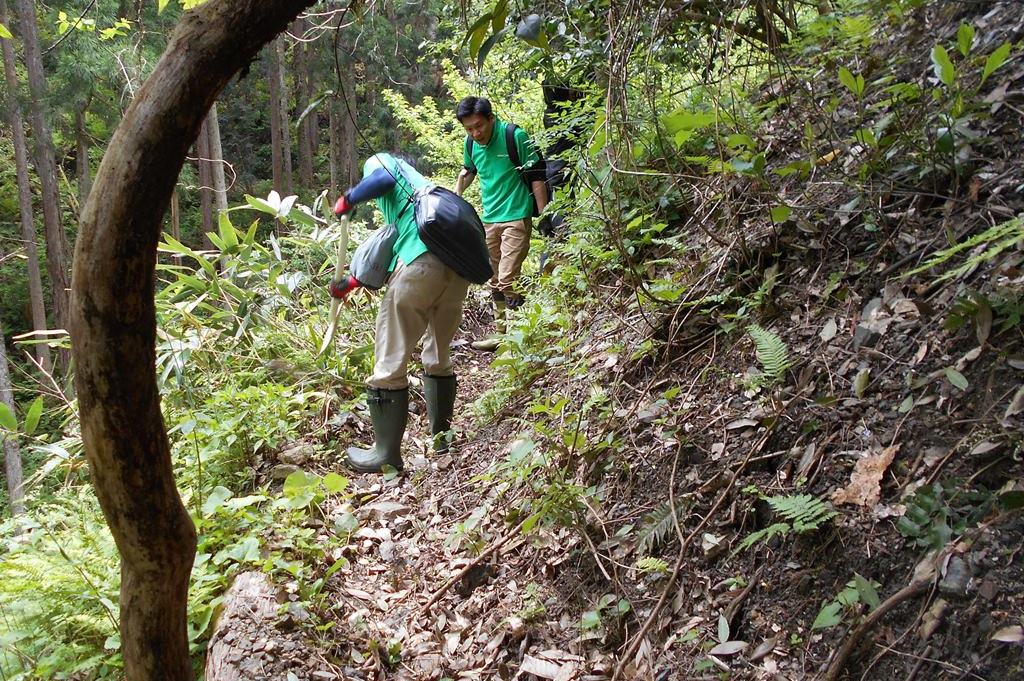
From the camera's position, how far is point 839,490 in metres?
2.42

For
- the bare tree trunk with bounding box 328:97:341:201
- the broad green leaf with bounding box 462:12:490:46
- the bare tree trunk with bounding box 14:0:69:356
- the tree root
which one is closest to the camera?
the broad green leaf with bounding box 462:12:490:46

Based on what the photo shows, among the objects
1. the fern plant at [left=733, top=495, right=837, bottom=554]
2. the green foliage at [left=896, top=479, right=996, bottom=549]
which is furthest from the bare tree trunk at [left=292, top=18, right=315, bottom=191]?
the green foliage at [left=896, top=479, right=996, bottom=549]

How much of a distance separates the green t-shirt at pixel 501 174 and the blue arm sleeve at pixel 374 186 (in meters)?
2.09

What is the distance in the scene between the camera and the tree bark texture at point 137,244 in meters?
1.64

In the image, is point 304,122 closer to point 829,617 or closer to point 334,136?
point 334,136

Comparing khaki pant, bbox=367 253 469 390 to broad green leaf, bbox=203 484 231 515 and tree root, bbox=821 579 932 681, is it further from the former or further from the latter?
tree root, bbox=821 579 932 681

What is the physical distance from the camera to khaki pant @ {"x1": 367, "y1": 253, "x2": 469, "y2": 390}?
14.5 ft

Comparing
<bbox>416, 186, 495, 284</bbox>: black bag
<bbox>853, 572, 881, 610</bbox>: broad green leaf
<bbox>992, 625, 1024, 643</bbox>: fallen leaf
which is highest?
<bbox>416, 186, 495, 284</bbox>: black bag

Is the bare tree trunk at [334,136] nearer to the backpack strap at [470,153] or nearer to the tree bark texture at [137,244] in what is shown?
the backpack strap at [470,153]

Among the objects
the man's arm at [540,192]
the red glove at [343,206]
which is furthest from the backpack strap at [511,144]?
the red glove at [343,206]

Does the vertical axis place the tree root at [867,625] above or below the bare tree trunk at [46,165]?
below

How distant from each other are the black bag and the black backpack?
1987mm

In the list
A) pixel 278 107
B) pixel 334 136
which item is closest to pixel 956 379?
pixel 278 107

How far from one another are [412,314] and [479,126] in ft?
7.44
